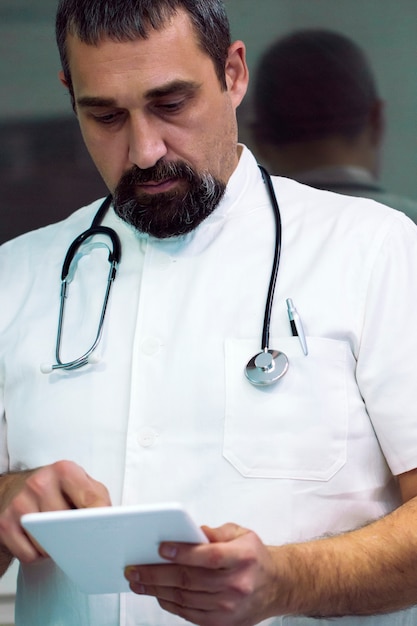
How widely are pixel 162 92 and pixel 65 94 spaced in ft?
2.11

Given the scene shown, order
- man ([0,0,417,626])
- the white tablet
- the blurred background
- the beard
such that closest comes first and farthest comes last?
the white tablet < man ([0,0,417,626]) < the beard < the blurred background

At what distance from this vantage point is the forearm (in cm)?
127

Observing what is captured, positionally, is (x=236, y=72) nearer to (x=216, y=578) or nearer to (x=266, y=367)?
(x=266, y=367)

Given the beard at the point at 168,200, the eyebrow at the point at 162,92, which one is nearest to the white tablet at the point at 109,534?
the beard at the point at 168,200

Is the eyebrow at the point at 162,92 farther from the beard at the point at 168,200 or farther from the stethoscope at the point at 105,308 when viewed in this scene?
the stethoscope at the point at 105,308

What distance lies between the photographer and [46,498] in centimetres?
127

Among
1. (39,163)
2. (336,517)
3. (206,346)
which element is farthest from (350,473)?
(39,163)

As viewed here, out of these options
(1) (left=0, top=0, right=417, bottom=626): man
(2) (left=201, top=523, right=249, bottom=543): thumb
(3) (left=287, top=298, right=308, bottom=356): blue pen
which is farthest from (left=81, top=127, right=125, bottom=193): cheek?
(2) (left=201, top=523, right=249, bottom=543): thumb

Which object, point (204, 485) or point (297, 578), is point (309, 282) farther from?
point (297, 578)

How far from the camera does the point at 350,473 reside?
143cm

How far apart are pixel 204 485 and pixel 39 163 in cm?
94

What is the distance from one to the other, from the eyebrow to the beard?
0.33ft

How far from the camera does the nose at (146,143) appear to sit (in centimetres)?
149

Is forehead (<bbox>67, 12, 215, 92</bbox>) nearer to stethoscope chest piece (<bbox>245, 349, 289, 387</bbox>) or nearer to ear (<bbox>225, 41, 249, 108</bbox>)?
ear (<bbox>225, 41, 249, 108</bbox>)
